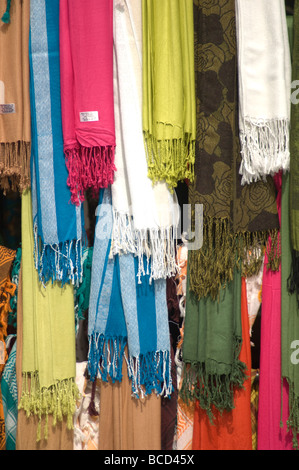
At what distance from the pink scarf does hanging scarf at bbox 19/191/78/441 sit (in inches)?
25.1

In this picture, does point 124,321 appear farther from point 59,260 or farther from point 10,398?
point 10,398

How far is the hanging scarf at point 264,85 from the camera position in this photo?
47.8 inches

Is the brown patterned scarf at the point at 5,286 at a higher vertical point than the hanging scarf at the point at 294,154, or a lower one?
lower

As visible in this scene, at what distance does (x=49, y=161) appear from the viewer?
4.20 feet

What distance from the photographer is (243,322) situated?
4.69ft

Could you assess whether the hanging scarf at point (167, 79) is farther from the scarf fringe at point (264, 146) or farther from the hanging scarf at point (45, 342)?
the hanging scarf at point (45, 342)

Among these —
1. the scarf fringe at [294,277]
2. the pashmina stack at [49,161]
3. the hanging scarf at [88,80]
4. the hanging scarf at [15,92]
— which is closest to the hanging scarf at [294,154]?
the scarf fringe at [294,277]

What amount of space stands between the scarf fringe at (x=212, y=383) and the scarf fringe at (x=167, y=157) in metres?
0.60

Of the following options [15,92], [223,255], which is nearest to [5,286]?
[15,92]

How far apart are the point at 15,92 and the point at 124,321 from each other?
2.60ft

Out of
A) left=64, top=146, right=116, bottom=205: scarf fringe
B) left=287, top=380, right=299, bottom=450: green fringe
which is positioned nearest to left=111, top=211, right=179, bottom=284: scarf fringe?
left=64, top=146, right=116, bottom=205: scarf fringe

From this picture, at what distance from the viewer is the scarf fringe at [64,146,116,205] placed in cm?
125

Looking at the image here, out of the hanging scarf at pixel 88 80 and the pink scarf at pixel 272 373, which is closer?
the hanging scarf at pixel 88 80
